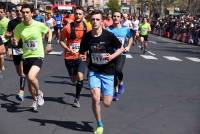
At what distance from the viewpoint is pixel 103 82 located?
8141mm

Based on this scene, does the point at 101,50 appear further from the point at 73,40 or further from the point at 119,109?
the point at 73,40

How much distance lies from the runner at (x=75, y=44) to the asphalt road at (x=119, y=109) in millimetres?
545

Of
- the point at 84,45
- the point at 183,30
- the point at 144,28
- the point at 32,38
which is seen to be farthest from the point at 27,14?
the point at 183,30

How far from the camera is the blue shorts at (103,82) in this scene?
809 cm

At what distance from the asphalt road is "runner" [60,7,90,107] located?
545mm

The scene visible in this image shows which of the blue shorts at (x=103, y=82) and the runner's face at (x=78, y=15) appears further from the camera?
the runner's face at (x=78, y=15)

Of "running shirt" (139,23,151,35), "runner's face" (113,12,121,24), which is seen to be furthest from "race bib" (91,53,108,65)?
"running shirt" (139,23,151,35)

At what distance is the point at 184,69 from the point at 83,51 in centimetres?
1112

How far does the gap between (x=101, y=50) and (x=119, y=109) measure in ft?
7.46

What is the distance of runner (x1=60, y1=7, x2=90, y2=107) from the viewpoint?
10375 mm

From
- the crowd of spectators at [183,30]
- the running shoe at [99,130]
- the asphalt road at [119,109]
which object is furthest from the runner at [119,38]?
the crowd of spectators at [183,30]

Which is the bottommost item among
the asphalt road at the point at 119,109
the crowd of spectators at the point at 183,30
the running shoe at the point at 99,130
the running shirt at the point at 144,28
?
the crowd of spectators at the point at 183,30

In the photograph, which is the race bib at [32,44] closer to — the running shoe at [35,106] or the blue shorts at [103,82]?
the running shoe at [35,106]

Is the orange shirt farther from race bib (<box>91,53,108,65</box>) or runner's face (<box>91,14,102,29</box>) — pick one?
runner's face (<box>91,14,102,29</box>)
